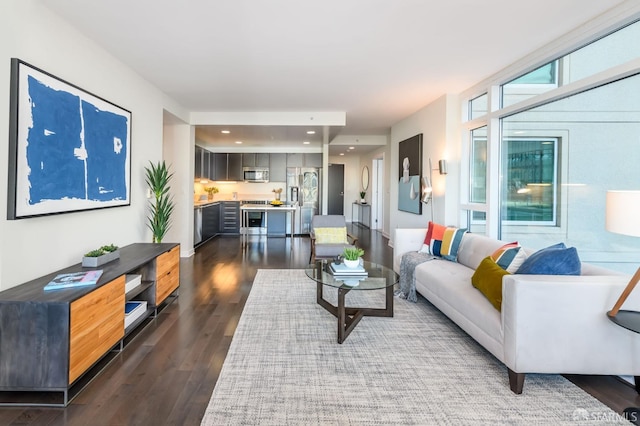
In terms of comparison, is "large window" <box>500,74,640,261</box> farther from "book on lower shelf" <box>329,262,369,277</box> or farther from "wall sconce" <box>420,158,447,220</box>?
"book on lower shelf" <box>329,262,369,277</box>

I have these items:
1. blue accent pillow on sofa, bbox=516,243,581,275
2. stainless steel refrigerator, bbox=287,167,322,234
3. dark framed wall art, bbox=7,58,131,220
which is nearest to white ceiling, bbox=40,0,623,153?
dark framed wall art, bbox=7,58,131,220

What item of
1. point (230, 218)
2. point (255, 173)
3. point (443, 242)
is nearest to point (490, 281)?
point (443, 242)

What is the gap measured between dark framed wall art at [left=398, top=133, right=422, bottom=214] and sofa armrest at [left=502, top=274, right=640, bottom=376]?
145 inches

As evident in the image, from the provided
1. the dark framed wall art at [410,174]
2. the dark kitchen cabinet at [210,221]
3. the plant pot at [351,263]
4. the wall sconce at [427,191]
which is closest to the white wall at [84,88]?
the plant pot at [351,263]

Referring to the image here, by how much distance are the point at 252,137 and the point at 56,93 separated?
5232 mm

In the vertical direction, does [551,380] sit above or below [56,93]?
below

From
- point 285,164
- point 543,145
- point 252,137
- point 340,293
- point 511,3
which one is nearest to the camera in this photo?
point 511,3

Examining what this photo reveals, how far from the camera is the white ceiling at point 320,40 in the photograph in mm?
2533

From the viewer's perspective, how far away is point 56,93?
8.28ft

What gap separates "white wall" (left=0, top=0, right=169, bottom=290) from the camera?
2.17 meters

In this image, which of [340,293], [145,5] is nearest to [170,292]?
[340,293]

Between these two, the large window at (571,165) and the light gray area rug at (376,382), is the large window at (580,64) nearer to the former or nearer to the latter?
the large window at (571,165)

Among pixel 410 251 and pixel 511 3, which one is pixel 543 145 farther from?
pixel 410 251

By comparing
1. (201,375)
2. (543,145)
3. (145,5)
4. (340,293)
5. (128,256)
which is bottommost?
(201,375)
